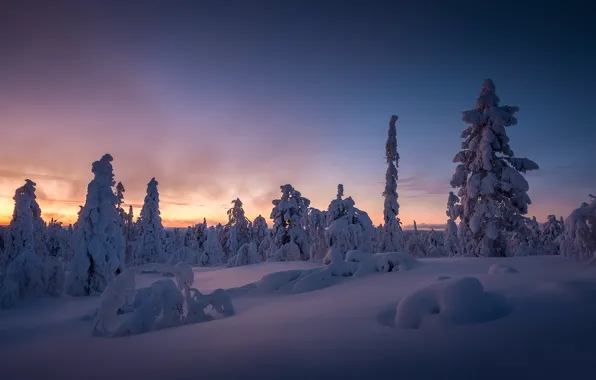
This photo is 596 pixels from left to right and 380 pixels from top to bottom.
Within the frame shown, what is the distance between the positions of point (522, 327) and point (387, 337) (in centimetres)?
155

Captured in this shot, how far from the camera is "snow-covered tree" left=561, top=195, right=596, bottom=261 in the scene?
6.79 meters

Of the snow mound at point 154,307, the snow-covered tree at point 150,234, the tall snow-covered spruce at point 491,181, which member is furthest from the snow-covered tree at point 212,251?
the snow mound at point 154,307

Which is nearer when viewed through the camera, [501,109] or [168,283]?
[168,283]

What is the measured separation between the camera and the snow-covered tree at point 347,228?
81.0 feet

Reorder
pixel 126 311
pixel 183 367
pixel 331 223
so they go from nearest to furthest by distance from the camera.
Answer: pixel 183 367 < pixel 126 311 < pixel 331 223

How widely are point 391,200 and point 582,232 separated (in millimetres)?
20694

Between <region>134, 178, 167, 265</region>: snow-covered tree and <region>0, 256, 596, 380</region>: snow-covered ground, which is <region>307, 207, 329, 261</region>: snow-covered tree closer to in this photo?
<region>134, 178, 167, 265</region>: snow-covered tree

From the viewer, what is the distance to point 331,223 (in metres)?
26.1

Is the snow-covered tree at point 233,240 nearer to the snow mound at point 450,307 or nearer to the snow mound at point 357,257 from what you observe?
the snow mound at point 357,257

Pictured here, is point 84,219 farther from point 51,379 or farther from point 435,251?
point 435,251

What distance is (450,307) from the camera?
3994mm

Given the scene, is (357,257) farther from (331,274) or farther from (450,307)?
(450,307)

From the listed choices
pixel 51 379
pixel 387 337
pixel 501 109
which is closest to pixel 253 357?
pixel 387 337

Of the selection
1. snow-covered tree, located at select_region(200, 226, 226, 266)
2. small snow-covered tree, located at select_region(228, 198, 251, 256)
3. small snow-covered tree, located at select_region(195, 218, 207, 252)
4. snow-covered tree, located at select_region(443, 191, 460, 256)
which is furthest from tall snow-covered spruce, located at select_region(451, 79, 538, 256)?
small snow-covered tree, located at select_region(195, 218, 207, 252)
